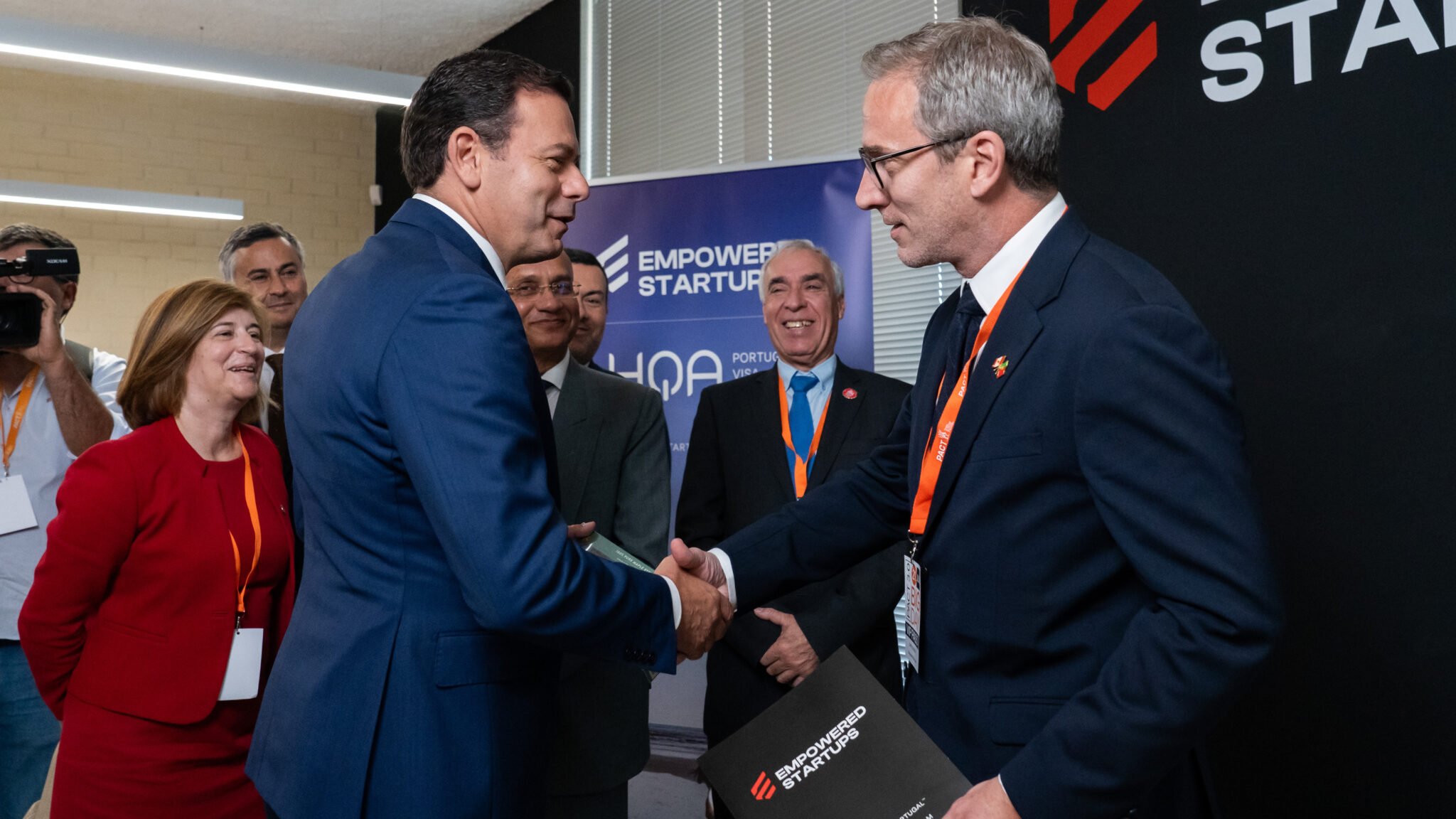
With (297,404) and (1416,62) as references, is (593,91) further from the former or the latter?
(297,404)

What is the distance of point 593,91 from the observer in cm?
664

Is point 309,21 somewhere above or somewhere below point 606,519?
above

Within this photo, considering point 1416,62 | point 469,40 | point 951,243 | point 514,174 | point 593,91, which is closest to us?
point 951,243

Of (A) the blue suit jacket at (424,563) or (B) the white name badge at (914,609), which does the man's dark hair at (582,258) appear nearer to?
(A) the blue suit jacket at (424,563)

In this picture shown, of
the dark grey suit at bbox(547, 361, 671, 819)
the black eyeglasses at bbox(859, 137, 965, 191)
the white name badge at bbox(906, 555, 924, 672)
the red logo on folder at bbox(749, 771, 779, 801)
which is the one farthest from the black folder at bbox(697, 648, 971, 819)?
the dark grey suit at bbox(547, 361, 671, 819)

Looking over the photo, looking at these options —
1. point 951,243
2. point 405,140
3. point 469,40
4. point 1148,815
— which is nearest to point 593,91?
point 469,40

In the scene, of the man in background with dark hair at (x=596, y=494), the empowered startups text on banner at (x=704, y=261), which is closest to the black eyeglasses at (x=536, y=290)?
the man in background with dark hair at (x=596, y=494)

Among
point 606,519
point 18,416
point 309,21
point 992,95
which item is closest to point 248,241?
point 18,416

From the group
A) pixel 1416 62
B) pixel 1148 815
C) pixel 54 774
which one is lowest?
pixel 54 774

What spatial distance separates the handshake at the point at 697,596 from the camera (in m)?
1.65

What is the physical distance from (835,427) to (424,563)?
5.18ft

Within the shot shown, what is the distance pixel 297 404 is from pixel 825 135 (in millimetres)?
4028

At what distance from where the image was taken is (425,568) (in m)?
1.38

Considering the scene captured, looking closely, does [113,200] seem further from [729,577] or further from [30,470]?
[729,577]
